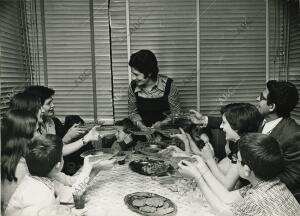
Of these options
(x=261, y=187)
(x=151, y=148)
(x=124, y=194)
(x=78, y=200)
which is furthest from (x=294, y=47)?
(x=78, y=200)

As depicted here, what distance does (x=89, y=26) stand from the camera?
3545 millimetres

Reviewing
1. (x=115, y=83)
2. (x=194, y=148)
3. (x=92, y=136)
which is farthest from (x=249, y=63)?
(x=92, y=136)

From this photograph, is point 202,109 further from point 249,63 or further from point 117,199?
point 117,199

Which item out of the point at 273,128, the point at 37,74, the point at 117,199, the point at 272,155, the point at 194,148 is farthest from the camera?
the point at 37,74

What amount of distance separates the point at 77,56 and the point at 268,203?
9.41ft

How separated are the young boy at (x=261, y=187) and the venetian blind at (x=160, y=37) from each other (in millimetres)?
2346

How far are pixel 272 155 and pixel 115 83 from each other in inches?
101

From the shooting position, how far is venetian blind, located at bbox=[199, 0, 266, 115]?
3604 mm

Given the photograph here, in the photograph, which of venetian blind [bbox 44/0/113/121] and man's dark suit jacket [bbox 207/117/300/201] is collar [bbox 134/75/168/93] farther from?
man's dark suit jacket [bbox 207/117/300/201]

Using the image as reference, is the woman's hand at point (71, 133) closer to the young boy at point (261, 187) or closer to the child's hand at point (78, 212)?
the child's hand at point (78, 212)

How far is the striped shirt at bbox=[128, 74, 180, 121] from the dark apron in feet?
0.10

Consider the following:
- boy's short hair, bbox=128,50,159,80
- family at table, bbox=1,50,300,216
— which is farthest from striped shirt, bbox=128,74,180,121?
family at table, bbox=1,50,300,216

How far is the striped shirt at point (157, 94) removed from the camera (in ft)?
9.78

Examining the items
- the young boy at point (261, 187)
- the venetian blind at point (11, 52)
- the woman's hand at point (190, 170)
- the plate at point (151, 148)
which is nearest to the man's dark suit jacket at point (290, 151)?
the young boy at point (261, 187)
